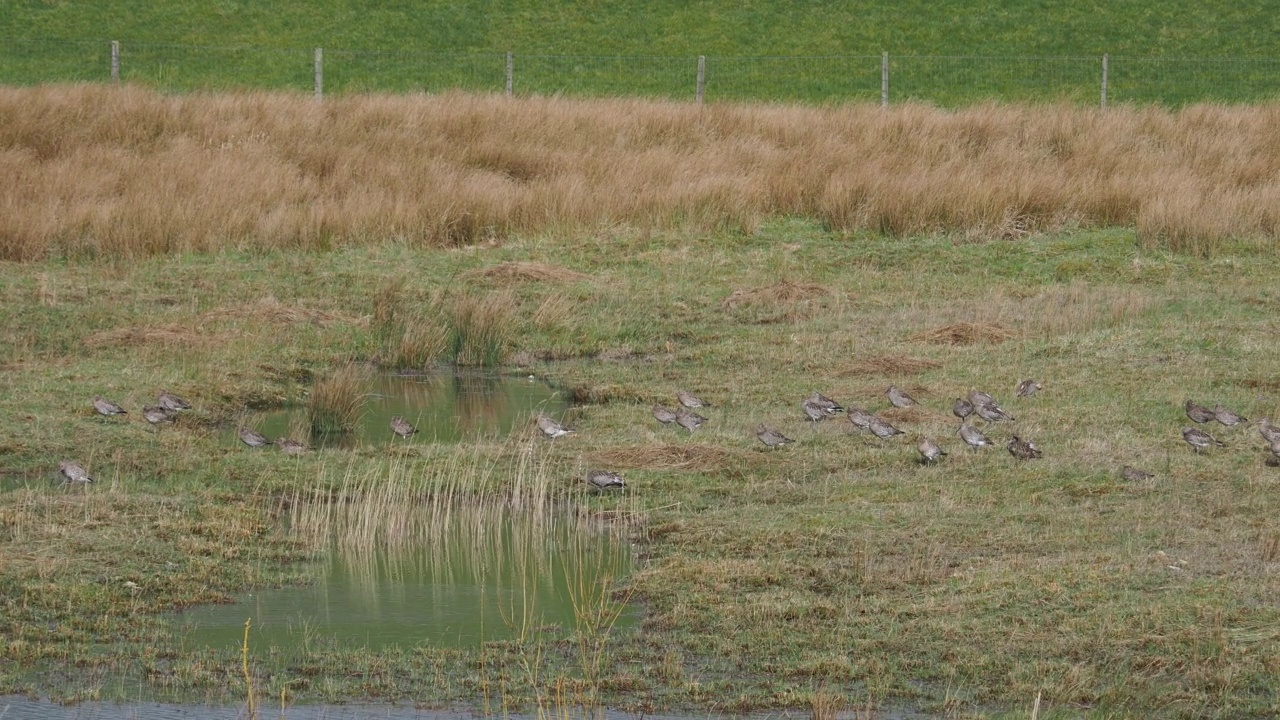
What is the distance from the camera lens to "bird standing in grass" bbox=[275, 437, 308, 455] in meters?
10.4

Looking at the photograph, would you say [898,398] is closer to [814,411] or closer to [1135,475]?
[814,411]

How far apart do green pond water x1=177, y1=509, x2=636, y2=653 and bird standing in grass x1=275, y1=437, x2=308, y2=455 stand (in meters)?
1.45

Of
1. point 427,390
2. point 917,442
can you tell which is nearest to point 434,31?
point 427,390

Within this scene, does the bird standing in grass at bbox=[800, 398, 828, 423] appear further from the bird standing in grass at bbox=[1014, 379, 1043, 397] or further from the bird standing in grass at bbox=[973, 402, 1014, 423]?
the bird standing in grass at bbox=[1014, 379, 1043, 397]

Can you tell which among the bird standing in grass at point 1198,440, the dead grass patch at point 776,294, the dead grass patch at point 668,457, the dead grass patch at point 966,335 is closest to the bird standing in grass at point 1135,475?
the bird standing in grass at point 1198,440

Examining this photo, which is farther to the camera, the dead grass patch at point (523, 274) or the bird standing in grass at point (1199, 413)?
the dead grass patch at point (523, 274)

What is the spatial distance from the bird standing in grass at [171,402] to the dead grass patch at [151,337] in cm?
187

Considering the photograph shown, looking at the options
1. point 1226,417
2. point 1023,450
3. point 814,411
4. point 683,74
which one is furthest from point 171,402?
point 683,74

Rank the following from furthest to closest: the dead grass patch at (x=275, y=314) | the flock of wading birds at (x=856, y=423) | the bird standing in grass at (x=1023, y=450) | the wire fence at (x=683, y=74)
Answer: the wire fence at (x=683, y=74)
the dead grass patch at (x=275, y=314)
the bird standing in grass at (x=1023, y=450)
the flock of wading birds at (x=856, y=423)

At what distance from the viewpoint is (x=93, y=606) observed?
7.48 metres

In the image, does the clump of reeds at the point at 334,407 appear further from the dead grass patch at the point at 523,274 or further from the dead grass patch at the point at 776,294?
the dead grass patch at the point at 776,294

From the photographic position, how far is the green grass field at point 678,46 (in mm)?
34812

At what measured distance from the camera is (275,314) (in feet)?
→ 47.8

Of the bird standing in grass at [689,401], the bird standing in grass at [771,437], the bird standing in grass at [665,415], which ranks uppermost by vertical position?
the bird standing in grass at [771,437]
